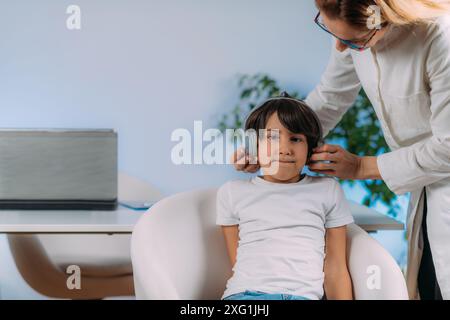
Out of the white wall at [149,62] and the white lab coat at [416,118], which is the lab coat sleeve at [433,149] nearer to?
the white lab coat at [416,118]

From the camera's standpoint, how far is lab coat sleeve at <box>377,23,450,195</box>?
108 cm

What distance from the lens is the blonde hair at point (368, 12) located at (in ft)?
3.40

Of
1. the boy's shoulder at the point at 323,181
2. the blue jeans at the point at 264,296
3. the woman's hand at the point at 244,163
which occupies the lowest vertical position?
the blue jeans at the point at 264,296

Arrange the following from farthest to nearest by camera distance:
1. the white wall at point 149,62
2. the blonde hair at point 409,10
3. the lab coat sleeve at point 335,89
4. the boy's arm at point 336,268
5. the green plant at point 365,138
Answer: the green plant at point 365,138 < the white wall at point 149,62 < the lab coat sleeve at point 335,89 < the boy's arm at point 336,268 < the blonde hair at point 409,10

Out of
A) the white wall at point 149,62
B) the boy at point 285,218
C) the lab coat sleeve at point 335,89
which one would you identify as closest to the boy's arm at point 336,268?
the boy at point 285,218

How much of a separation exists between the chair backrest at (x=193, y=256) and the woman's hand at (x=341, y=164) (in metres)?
0.11

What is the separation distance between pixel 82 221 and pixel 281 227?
37cm

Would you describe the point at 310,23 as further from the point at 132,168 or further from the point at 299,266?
the point at 299,266

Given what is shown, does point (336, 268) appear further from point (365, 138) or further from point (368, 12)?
point (365, 138)

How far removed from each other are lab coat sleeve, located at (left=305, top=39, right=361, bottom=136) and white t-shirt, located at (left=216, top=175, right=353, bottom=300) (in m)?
0.22

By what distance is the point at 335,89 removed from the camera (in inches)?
52.6

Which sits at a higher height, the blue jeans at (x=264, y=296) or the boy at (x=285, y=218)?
the boy at (x=285, y=218)

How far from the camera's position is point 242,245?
1147mm

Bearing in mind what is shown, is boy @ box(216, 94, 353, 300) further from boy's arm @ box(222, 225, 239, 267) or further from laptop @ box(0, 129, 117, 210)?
laptop @ box(0, 129, 117, 210)
